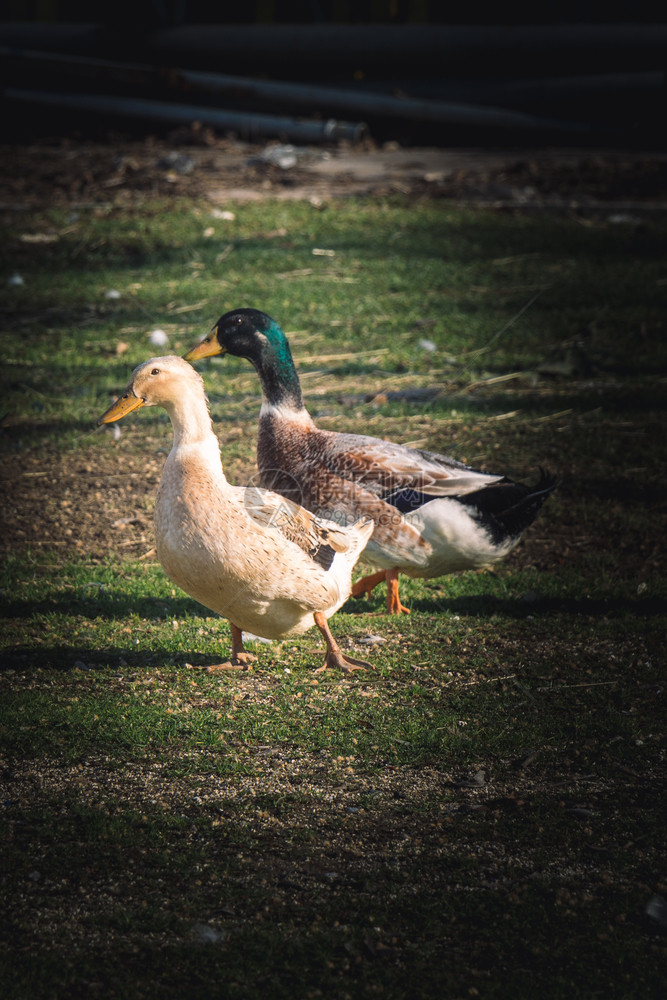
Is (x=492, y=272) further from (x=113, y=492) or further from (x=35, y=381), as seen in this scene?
(x=113, y=492)

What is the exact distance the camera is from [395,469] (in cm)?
466

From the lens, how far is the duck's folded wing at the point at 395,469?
4.60m

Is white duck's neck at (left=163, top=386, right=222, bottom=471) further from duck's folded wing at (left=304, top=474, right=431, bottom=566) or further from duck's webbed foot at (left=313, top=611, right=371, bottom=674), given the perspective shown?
duck's folded wing at (left=304, top=474, right=431, bottom=566)

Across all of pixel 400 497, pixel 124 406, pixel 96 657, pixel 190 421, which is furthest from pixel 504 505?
pixel 96 657

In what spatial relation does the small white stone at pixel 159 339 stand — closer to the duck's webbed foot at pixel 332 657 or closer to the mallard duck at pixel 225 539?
the mallard duck at pixel 225 539

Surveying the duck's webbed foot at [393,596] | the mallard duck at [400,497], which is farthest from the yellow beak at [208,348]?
the duck's webbed foot at [393,596]

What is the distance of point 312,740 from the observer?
371cm

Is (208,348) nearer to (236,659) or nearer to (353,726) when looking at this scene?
(236,659)

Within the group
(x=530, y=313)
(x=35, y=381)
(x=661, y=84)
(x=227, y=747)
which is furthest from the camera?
(x=661, y=84)

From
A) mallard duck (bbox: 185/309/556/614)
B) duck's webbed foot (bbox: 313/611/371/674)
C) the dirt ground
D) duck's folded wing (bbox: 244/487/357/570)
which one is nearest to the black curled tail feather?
mallard duck (bbox: 185/309/556/614)

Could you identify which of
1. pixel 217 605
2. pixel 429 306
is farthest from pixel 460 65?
pixel 217 605

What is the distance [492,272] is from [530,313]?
1.10 metres

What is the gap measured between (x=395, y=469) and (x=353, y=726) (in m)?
1.29

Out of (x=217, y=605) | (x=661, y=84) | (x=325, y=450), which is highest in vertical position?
(x=661, y=84)
